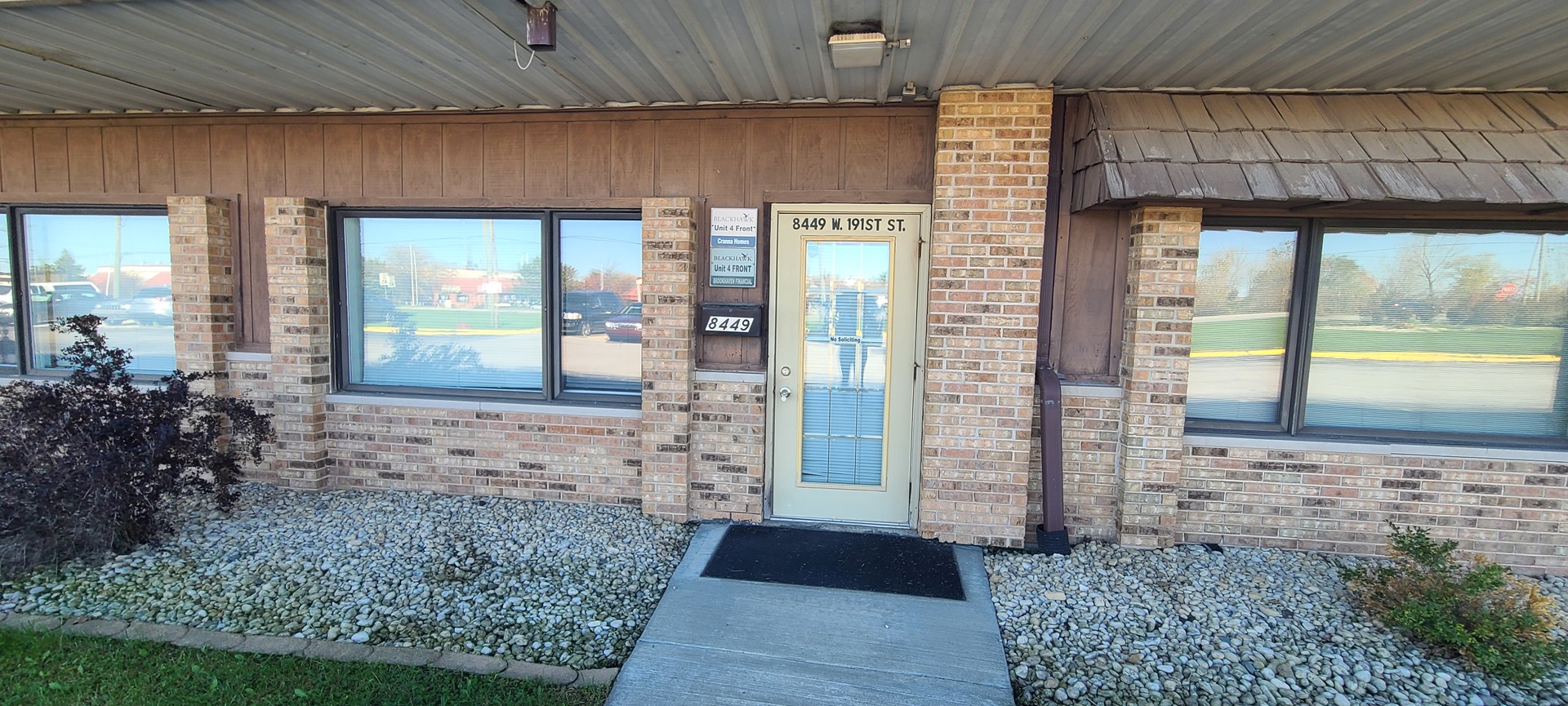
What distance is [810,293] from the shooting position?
441cm

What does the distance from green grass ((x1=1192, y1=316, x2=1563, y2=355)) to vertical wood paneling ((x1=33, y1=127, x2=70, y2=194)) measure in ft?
27.0

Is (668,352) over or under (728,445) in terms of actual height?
over

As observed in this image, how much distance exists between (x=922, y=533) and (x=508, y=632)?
248 centimetres

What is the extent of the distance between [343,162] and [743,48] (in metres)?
3.27

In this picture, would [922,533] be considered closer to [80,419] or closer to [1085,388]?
[1085,388]

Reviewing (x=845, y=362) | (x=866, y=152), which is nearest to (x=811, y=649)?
(x=845, y=362)

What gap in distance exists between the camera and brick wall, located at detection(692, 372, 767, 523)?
4.44 meters

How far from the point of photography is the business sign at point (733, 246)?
436 centimetres

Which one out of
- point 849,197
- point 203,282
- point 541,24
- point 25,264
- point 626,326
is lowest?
point 626,326

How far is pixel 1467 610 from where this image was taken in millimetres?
3080

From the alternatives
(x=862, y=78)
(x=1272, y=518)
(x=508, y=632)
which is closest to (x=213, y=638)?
(x=508, y=632)

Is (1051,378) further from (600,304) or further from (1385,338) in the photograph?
(600,304)

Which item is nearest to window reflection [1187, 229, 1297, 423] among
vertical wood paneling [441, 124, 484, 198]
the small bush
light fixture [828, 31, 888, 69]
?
the small bush

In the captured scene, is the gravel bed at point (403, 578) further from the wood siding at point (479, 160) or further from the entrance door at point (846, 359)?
the wood siding at point (479, 160)
